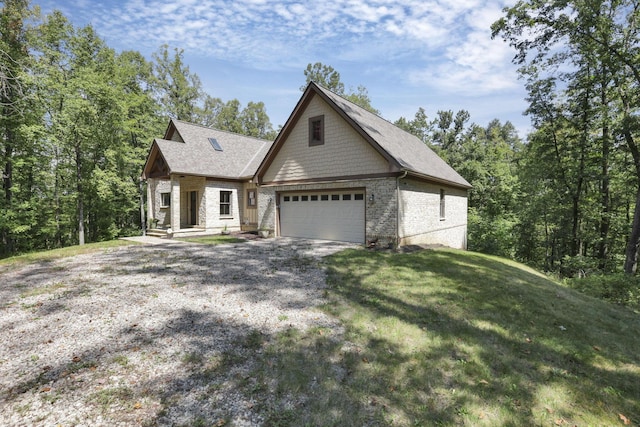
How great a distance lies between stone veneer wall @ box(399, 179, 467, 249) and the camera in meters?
11.9

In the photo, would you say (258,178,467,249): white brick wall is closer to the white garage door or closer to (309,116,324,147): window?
the white garage door

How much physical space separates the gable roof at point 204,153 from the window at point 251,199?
106 cm

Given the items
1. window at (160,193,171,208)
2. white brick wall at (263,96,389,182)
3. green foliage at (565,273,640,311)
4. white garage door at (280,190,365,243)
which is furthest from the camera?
A: window at (160,193,171,208)

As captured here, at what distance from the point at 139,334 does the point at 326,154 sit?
10.5 m

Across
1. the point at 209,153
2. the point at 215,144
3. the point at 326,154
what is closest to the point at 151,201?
the point at 209,153

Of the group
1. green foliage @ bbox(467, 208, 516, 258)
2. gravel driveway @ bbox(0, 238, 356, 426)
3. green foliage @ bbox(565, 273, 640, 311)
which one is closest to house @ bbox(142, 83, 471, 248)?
green foliage @ bbox(467, 208, 516, 258)

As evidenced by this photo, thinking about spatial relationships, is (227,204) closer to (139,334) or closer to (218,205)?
(218,205)

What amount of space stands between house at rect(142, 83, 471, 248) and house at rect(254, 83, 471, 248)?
4cm

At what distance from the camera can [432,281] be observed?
24.3 ft

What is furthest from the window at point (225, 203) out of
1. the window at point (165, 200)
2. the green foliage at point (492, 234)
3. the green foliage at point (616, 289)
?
the green foliage at point (492, 234)

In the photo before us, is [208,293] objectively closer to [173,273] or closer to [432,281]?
[173,273]

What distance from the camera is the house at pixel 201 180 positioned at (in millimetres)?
15969

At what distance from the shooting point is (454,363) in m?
3.90

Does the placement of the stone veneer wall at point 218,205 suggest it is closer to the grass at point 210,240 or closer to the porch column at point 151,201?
the grass at point 210,240
